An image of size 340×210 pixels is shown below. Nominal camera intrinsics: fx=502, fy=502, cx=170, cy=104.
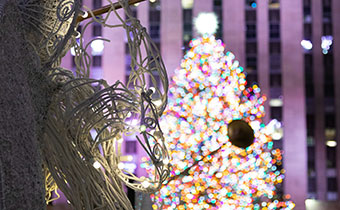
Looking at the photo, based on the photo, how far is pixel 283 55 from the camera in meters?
7.66

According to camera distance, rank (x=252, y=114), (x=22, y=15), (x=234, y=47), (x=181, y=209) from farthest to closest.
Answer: (x=234, y=47)
(x=252, y=114)
(x=181, y=209)
(x=22, y=15)

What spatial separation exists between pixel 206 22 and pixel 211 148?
3.98 m

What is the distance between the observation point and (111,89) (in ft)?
2.25

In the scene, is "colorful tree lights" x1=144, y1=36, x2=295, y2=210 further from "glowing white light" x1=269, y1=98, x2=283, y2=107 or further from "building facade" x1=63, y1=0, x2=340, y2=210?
"glowing white light" x1=269, y1=98, x2=283, y2=107

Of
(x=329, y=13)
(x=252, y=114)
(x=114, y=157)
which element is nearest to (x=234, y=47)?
(x=329, y=13)

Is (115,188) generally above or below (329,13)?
below

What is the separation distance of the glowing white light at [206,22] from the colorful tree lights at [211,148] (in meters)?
3.34

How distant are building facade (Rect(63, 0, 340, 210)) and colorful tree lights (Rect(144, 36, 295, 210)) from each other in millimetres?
3225

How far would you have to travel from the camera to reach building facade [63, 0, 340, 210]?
298 inches

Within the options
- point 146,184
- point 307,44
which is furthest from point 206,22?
point 146,184

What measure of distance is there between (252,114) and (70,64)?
12.3 feet

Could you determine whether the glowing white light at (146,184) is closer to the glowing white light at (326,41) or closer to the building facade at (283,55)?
the building facade at (283,55)

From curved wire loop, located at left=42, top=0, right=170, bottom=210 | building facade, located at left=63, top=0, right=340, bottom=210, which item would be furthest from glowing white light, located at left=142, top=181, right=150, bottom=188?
building facade, located at left=63, top=0, right=340, bottom=210

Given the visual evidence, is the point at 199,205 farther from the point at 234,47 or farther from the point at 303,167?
the point at 234,47
